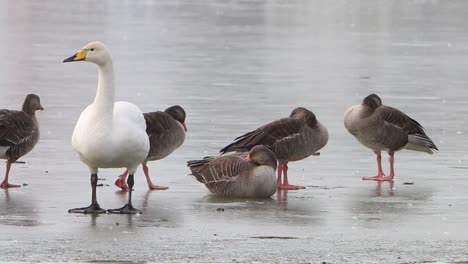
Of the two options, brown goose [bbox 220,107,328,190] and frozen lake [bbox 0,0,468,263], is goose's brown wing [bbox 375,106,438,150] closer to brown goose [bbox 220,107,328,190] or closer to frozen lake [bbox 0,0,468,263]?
frozen lake [bbox 0,0,468,263]

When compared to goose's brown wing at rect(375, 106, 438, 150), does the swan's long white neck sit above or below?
above

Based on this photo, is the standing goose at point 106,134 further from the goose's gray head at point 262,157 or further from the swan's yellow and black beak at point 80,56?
the goose's gray head at point 262,157

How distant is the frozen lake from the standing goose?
1.51 ft

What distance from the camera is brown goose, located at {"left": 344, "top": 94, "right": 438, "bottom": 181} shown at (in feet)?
46.9

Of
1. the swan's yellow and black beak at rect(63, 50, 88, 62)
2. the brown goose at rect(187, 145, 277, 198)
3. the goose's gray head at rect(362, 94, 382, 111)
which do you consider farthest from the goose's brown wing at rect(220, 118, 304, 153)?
the swan's yellow and black beak at rect(63, 50, 88, 62)

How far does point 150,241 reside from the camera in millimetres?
9930

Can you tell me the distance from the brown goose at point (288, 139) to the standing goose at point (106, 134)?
189 centimetres

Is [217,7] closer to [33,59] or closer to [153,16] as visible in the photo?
[153,16]

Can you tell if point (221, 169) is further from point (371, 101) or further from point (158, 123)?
point (371, 101)

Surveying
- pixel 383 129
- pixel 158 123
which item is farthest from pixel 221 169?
pixel 383 129

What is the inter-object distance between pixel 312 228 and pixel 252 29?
A: 2690 centimetres

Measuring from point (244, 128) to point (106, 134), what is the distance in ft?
20.1

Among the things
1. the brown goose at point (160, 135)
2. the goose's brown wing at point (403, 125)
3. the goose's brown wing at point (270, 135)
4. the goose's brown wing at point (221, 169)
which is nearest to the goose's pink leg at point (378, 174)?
the goose's brown wing at point (403, 125)

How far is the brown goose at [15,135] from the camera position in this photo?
12.8 m
